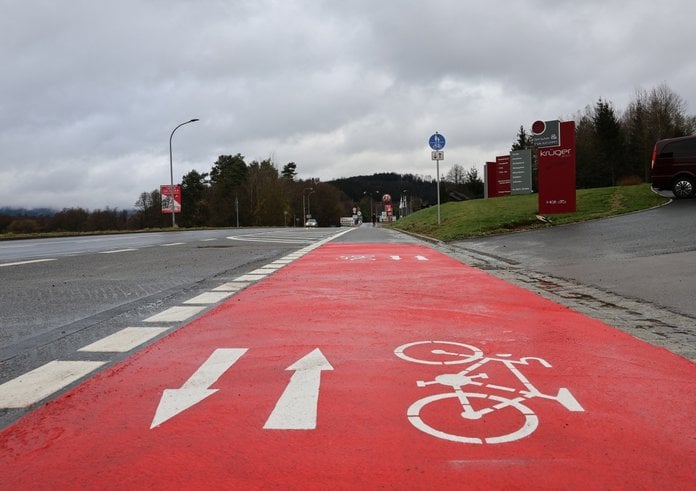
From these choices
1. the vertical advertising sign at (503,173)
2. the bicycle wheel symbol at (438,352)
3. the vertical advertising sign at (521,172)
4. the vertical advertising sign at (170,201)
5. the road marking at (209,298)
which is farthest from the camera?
the vertical advertising sign at (170,201)

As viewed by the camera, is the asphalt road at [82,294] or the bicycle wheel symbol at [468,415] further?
the asphalt road at [82,294]

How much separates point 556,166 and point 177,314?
57.6 feet

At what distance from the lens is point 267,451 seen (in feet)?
7.77

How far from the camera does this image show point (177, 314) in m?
5.70

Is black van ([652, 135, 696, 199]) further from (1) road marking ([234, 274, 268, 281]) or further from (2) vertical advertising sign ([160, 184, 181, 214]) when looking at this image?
(2) vertical advertising sign ([160, 184, 181, 214])

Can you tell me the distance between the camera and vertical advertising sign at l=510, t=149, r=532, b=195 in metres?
35.8

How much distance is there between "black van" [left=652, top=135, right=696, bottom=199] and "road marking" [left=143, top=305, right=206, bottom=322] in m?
19.8

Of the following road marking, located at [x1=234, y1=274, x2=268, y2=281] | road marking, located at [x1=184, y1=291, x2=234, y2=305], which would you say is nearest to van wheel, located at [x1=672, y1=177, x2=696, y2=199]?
road marking, located at [x1=234, y1=274, x2=268, y2=281]

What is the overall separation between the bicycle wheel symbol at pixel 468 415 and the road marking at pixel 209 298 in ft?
13.3

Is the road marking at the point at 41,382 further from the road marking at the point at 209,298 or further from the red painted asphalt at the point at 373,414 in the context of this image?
the road marking at the point at 209,298

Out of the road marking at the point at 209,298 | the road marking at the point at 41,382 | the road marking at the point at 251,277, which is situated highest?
the road marking at the point at 251,277

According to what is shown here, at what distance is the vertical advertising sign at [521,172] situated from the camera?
35.8 m

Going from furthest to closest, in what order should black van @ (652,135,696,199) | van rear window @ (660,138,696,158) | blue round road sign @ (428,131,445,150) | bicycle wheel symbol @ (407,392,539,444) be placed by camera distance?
blue round road sign @ (428,131,445,150) → black van @ (652,135,696,199) → van rear window @ (660,138,696,158) → bicycle wheel symbol @ (407,392,539,444)

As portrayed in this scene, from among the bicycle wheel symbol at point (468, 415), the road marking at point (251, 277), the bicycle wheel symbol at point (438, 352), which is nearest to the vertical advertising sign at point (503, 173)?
the road marking at point (251, 277)
